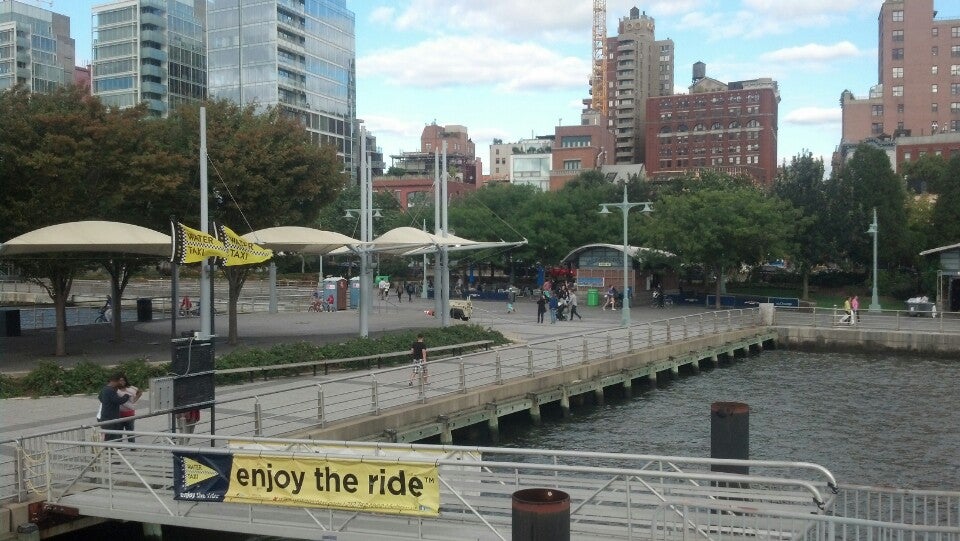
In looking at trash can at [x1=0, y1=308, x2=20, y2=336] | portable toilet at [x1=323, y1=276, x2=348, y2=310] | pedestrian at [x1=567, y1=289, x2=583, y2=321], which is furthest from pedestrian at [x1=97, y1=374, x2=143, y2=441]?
portable toilet at [x1=323, y1=276, x2=348, y2=310]

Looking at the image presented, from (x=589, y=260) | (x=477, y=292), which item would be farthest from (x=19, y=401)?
(x=477, y=292)

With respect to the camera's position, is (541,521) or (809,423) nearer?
(541,521)

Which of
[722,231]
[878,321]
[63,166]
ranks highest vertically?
[63,166]

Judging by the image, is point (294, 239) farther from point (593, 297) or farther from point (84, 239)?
point (593, 297)

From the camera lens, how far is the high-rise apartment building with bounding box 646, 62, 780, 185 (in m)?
140

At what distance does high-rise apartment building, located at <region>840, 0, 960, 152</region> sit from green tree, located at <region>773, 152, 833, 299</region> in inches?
2169

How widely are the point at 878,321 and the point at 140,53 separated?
362ft

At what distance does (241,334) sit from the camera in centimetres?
3800

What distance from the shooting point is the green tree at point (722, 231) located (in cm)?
5419

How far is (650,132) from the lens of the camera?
146 meters

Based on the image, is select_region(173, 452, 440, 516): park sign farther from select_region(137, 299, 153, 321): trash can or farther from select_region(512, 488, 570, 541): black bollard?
select_region(137, 299, 153, 321): trash can

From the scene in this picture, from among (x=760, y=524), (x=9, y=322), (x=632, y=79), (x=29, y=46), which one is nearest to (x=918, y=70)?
(x=632, y=79)

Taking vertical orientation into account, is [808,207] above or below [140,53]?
below

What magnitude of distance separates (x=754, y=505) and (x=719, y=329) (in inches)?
1341
